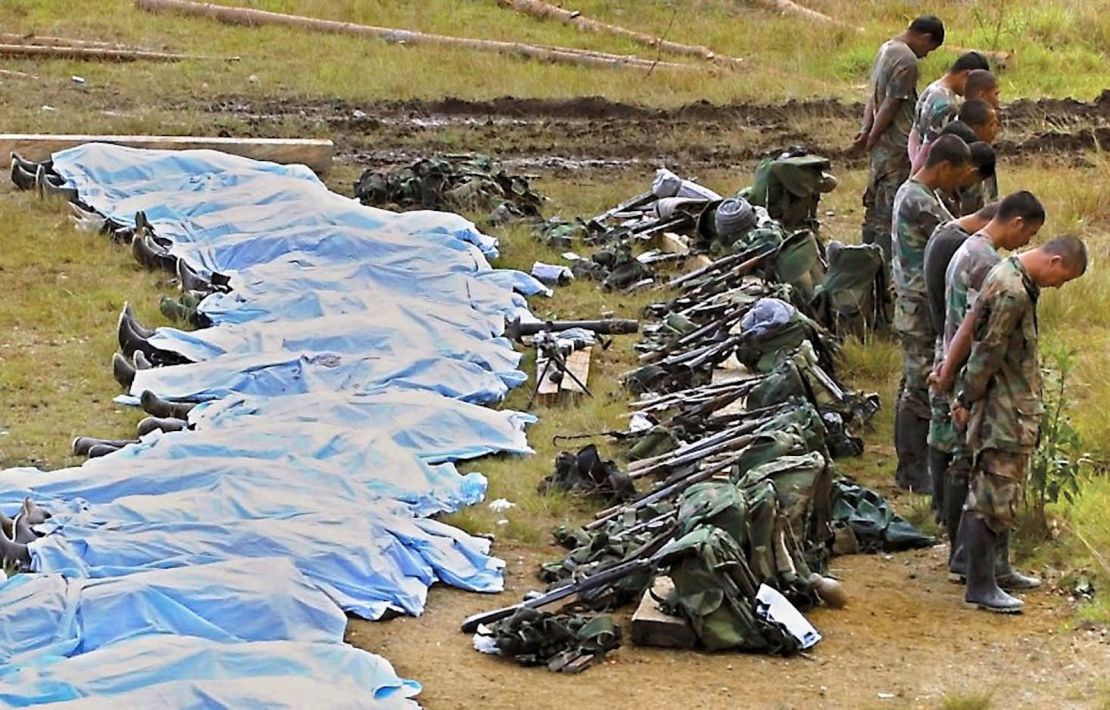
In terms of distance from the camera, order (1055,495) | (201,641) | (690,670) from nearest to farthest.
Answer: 1. (201,641)
2. (690,670)
3. (1055,495)

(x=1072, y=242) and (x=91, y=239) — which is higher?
(x=1072, y=242)

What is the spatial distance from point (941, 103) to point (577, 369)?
251 centimetres

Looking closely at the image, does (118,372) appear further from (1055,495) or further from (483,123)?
(483,123)


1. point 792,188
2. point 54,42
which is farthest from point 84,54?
point 792,188

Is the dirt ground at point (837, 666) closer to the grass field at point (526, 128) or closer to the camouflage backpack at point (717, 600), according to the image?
the camouflage backpack at point (717, 600)

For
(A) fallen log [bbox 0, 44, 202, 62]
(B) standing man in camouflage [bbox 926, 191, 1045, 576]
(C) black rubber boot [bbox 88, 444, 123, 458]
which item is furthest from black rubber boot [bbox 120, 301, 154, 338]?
(A) fallen log [bbox 0, 44, 202, 62]

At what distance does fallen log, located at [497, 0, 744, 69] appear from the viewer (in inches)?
793

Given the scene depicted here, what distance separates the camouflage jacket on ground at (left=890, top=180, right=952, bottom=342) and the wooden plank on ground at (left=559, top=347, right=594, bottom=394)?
2.32 metres

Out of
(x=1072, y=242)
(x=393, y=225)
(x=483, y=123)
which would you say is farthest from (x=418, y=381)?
(x=483, y=123)

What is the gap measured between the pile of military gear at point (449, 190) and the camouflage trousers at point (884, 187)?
10.9ft

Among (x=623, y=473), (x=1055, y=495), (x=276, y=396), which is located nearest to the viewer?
(x=1055, y=495)

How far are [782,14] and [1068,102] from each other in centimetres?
486

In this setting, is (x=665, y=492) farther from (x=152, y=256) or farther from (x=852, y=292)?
(x=152, y=256)

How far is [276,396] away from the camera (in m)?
9.63
